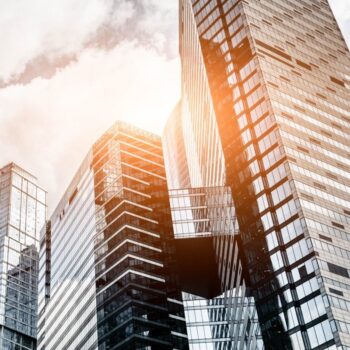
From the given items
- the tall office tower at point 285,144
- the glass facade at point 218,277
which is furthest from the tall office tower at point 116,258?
the tall office tower at point 285,144

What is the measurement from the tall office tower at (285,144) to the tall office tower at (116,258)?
1930 cm

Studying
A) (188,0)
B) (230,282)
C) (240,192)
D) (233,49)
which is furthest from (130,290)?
(188,0)

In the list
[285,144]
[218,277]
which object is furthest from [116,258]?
[285,144]

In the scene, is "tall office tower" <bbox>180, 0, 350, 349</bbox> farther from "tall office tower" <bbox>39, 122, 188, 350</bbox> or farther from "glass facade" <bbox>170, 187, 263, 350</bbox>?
"tall office tower" <bbox>39, 122, 188, 350</bbox>

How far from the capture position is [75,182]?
533 ft

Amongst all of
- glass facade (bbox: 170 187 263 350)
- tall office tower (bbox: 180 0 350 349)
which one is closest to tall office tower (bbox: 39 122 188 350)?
glass facade (bbox: 170 187 263 350)

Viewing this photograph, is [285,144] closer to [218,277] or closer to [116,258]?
[218,277]

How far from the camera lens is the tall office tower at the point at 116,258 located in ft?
402

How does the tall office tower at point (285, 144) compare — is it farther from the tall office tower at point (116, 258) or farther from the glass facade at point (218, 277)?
the tall office tower at point (116, 258)

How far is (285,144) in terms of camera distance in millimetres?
115812

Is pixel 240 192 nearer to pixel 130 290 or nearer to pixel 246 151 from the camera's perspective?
pixel 246 151

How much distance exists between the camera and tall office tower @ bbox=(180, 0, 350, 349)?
100 metres

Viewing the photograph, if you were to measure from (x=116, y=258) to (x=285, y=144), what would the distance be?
4328 centimetres

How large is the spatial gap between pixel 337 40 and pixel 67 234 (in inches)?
3365
